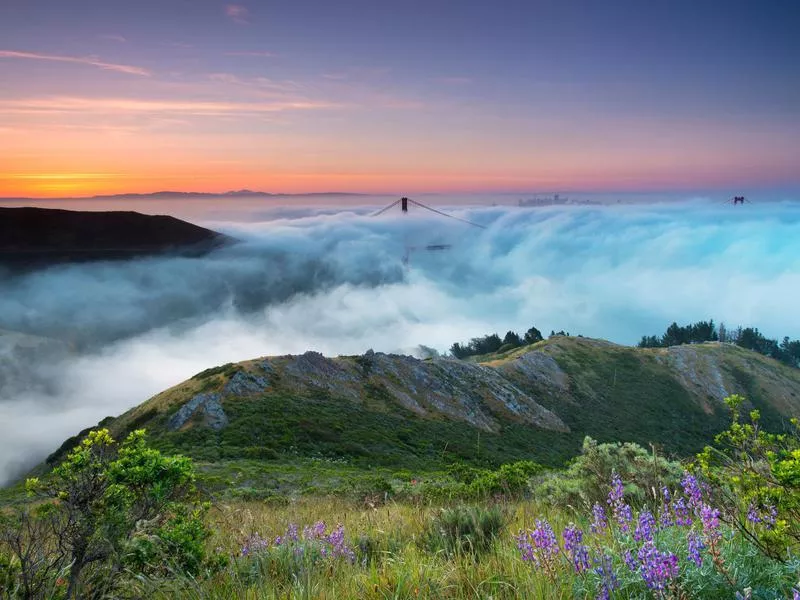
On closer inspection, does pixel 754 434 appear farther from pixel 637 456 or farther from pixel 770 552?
pixel 637 456

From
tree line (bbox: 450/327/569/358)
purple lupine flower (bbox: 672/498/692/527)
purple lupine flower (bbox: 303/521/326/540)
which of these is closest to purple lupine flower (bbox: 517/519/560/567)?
purple lupine flower (bbox: 672/498/692/527)

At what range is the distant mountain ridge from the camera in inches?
1959

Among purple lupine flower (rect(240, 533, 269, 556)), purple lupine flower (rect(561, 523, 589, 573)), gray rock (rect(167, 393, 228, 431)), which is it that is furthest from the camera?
gray rock (rect(167, 393, 228, 431))

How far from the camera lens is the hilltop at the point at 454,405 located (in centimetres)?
4878

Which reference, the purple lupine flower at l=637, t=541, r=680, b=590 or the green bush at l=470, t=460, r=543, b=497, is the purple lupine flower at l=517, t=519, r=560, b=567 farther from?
the green bush at l=470, t=460, r=543, b=497

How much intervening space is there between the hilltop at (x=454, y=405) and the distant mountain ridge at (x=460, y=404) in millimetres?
259

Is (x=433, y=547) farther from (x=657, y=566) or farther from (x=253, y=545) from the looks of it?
(x=657, y=566)

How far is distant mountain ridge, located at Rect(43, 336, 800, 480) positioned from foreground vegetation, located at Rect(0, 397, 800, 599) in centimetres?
1590

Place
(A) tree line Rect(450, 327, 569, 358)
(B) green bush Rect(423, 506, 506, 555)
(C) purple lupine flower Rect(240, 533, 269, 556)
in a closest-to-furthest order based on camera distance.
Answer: (C) purple lupine flower Rect(240, 533, 269, 556), (B) green bush Rect(423, 506, 506, 555), (A) tree line Rect(450, 327, 569, 358)

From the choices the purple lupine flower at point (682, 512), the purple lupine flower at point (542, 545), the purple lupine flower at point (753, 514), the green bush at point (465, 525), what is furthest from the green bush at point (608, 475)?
the purple lupine flower at point (542, 545)

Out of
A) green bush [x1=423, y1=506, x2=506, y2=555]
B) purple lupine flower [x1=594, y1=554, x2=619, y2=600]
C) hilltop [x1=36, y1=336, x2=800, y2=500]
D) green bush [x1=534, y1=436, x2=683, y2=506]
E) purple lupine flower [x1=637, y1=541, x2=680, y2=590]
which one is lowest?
hilltop [x1=36, y1=336, x2=800, y2=500]

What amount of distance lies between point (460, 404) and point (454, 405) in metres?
1.52

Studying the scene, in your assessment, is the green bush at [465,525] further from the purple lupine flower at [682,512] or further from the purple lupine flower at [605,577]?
the purple lupine flower at [605,577]

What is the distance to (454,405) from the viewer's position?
274 ft
